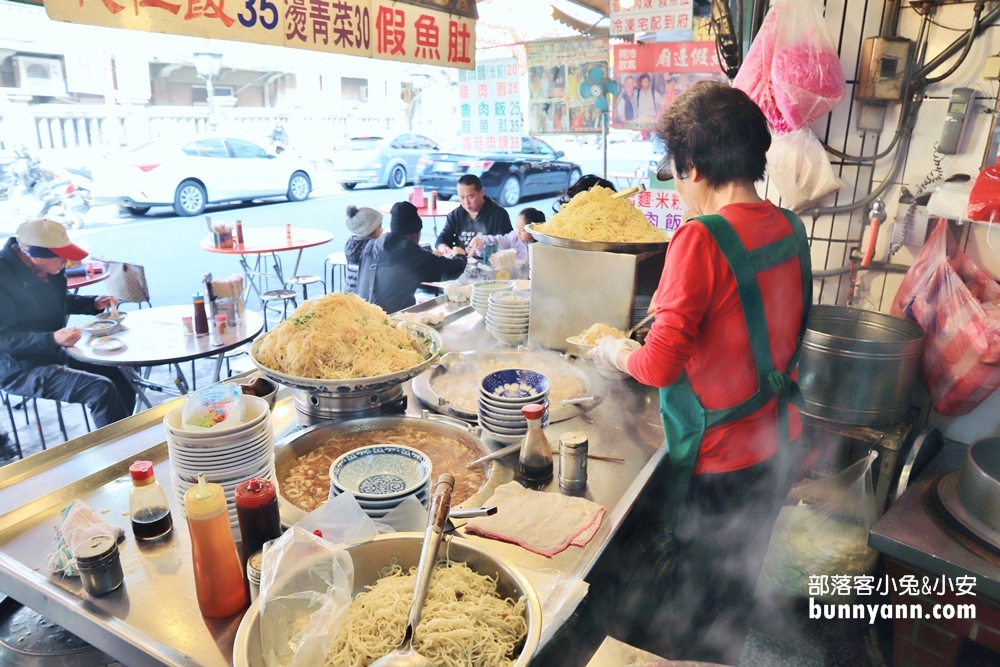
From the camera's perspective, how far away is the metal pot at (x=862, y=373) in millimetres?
2941

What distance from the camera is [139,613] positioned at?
1.41 metres

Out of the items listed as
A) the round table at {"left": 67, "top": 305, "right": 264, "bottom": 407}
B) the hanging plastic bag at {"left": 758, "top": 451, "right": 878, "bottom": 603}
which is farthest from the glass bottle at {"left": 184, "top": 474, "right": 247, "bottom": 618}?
the round table at {"left": 67, "top": 305, "right": 264, "bottom": 407}

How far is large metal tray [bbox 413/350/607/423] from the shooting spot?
2.32m

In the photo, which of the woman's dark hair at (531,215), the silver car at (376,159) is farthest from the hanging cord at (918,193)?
the silver car at (376,159)

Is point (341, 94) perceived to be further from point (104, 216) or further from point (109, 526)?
point (109, 526)

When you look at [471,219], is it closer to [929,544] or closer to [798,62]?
[798,62]

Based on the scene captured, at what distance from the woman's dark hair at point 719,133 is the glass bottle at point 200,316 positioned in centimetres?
352

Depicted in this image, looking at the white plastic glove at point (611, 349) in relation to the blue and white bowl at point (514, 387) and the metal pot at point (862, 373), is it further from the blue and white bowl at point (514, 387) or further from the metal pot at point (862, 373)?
the metal pot at point (862, 373)

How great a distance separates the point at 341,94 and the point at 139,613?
22877 mm

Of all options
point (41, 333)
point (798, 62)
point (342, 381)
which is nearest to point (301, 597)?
point (342, 381)

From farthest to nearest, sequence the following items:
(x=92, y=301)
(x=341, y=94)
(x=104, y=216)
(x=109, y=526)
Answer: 1. (x=341, y=94)
2. (x=104, y=216)
3. (x=92, y=301)
4. (x=109, y=526)

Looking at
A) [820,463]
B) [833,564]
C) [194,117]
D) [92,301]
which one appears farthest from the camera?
[194,117]

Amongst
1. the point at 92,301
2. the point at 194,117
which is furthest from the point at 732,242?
the point at 194,117

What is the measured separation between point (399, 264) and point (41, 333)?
8.41 ft
